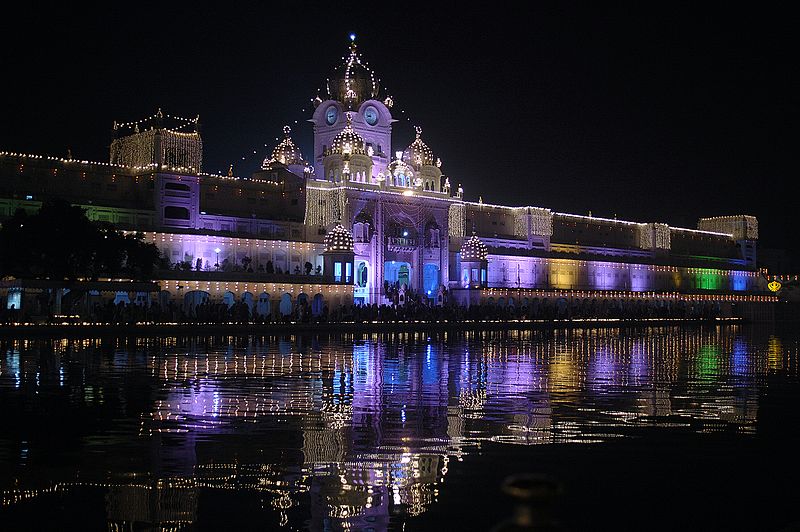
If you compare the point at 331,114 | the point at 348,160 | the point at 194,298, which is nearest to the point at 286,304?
the point at 194,298

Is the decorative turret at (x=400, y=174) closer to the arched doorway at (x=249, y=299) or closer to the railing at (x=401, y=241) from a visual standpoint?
the railing at (x=401, y=241)

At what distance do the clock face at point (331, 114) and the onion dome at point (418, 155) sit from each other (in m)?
5.48

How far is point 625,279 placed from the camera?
90.6 metres

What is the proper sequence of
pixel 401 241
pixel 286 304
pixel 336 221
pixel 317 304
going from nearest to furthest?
pixel 286 304 < pixel 317 304 < pixel 336 221 < pixel 401 241

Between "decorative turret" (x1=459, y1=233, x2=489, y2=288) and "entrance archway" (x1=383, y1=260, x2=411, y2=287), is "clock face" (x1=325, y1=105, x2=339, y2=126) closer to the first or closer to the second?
"entrance archway" (x1=383, y1=260, x2=411, y2=287)

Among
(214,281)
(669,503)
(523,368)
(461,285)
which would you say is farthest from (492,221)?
(669,503)

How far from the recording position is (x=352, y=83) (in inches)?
2904

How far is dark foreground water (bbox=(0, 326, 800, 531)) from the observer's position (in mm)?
10219

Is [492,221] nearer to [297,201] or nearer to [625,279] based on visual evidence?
[625,279]

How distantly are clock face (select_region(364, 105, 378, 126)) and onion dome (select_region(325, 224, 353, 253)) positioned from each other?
1392 centimetres

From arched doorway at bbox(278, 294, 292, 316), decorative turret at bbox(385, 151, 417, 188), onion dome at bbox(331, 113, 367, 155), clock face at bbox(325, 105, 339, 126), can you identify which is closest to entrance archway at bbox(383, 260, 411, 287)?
decorative turret at bbox(385, 151, 417, 188)

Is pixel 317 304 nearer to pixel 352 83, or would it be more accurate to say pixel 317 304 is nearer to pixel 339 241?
pixel 339 241

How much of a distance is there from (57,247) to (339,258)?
20435 millimetres

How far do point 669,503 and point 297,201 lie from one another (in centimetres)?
5712
